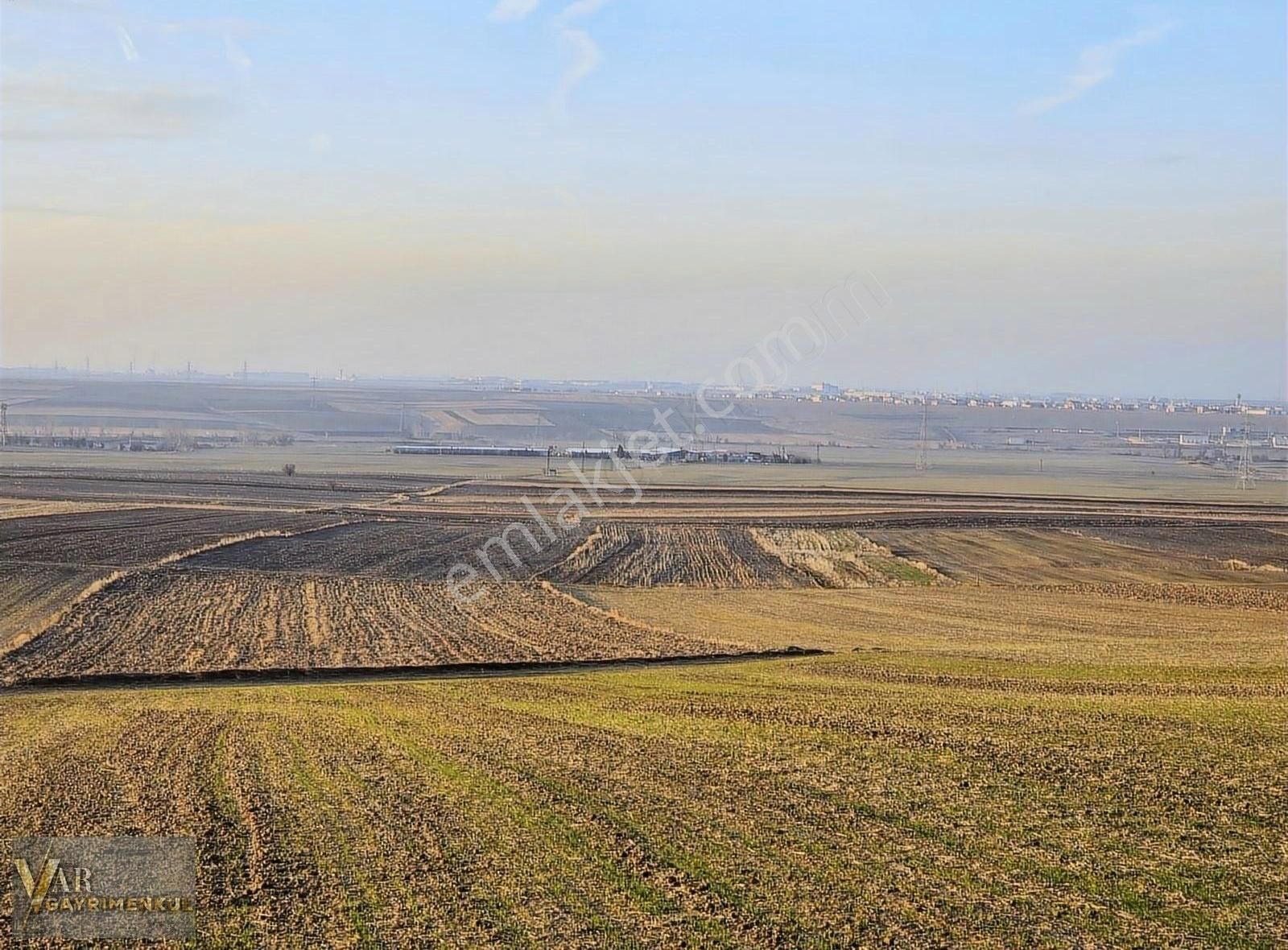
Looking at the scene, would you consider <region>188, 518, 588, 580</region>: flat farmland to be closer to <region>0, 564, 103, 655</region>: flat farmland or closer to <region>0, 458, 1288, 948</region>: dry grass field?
<region>0, 458, 1288, 948</region>: dry grass field

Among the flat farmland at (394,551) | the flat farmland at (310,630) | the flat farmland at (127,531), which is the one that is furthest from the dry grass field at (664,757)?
the flat farmland at (127,531)

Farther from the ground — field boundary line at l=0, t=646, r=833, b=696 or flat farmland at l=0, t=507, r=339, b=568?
flat farmland at l=0, t=507, r=339, b=568

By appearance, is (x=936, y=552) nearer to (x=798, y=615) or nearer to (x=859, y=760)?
(x=798, y=615)

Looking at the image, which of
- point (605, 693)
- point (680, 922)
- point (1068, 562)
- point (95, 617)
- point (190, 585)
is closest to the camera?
point (680, 922)

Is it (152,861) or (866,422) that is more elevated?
(866,422)

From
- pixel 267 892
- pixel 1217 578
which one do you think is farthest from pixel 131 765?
pixel 1217 578

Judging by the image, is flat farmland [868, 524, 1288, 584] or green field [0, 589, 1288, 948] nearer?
green field [0, 589, 1288, 948]

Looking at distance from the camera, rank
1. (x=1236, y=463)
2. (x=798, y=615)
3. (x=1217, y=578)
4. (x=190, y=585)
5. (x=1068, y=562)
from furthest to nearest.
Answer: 1. (x=1236, y=463)
2. (x=1068, y=562)
3. (x=1217, y=578)
4. (x=190, y=585)
5. (x=798, y=615)

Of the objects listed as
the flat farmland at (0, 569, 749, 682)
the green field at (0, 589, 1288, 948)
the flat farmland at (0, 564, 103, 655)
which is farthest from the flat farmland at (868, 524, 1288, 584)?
the flat farmland at (0, 564, 103, 655)
